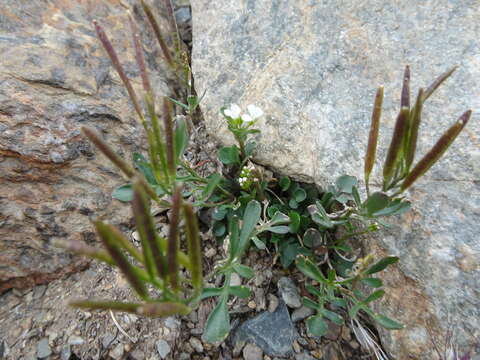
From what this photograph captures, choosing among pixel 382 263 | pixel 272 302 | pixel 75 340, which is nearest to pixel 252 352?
pixel 272 302

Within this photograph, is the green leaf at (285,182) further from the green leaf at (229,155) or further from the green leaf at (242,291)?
the green leaf at (242,291)

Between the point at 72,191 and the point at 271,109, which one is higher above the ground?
the point at 271,109

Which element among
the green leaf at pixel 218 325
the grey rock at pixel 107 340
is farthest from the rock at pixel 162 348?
the green leaf at pixel 218 325

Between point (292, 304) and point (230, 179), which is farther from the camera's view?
point (230, 179)

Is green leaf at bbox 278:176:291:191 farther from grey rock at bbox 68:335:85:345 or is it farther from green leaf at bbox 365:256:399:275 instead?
grey rock at bbox 68:335:85:345

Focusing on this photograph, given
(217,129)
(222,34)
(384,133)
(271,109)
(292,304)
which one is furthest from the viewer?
(222,34)

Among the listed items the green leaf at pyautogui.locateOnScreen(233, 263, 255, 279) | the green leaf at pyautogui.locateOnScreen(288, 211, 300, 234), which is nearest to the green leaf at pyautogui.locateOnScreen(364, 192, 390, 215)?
the green leaf at pyautogui.locateOnScreen(288, 211, 300, 234)

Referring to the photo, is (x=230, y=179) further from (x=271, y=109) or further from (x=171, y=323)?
(x=171, y=323)

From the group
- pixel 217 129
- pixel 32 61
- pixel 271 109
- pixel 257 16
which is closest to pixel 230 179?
pixel 217 129
